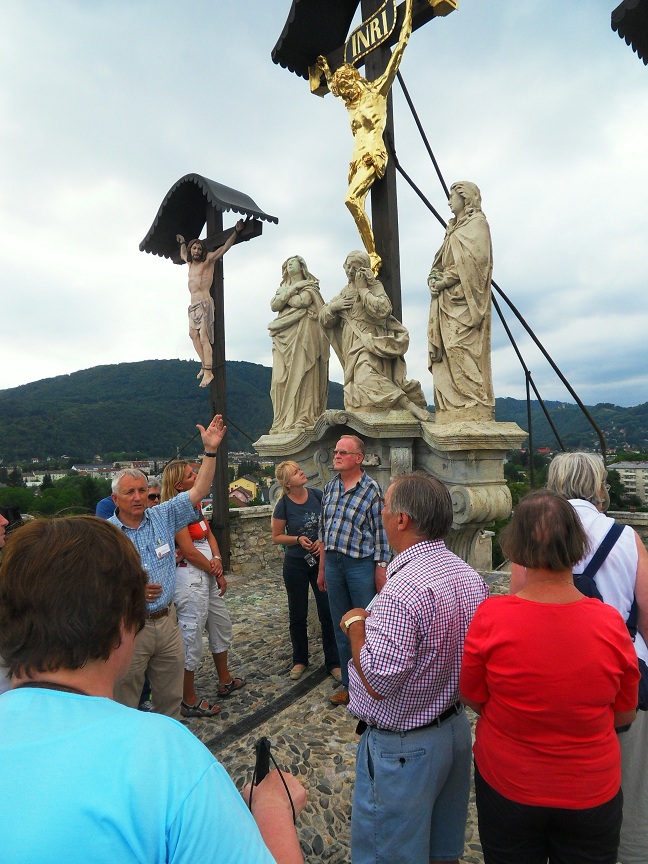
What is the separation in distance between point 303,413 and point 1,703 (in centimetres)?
597

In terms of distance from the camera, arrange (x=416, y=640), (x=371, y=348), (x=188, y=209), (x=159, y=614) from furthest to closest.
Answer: (x=188, y=209)
(x=371, y=348)
(x=159, y=614)
(x=416, y=640)

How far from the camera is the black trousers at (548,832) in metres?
1.64

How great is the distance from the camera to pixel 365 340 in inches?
237

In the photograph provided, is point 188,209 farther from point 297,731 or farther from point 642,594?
point 642,594

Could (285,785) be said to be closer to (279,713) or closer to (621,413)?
(279,713)

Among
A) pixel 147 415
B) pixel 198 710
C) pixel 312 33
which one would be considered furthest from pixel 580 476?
pixel 147 415

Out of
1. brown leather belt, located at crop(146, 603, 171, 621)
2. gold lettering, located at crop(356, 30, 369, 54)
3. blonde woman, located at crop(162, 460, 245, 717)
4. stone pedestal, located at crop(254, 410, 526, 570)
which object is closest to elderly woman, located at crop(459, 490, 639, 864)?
brown leather belt, located at crop(146, 603, 171, 621)

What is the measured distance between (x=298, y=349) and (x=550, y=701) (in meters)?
5.42

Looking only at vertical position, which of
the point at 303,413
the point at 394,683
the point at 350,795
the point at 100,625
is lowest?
the point at 350,795

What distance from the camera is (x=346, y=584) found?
158 inches

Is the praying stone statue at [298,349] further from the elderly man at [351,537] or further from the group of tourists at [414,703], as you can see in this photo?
the group of tourists at [414,703]

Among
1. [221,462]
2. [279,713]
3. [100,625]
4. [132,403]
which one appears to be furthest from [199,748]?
[132,403]

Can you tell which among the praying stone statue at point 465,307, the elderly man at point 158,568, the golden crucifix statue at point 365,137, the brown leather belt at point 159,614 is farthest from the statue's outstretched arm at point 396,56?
the brown leather belt at point 159,614

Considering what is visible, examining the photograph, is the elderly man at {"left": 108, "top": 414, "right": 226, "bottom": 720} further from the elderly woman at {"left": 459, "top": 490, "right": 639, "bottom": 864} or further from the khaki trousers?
the elderly woman at {"left": 459, "top": 490, "right": 639, "bottom": 864}
